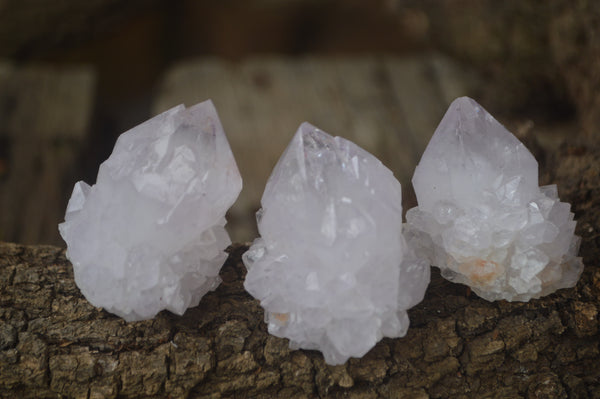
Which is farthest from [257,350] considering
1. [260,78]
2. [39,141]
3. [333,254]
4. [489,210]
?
[260,78]

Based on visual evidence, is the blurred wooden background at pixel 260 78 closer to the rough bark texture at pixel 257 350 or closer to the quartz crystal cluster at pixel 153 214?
the rough bark texture at pixel 257 350

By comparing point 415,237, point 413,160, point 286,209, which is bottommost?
point 413,160

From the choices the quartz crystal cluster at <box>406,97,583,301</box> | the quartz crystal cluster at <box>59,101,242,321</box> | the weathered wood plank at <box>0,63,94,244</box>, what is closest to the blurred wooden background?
the weathered wood plank at <box>0,63,94,244</box>

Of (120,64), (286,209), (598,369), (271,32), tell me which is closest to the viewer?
(286,209)

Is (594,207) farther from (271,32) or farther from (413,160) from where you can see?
(271,32)

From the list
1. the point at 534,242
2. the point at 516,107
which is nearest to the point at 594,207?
the point at 534,242

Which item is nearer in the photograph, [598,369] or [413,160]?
[598,369]
